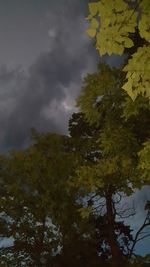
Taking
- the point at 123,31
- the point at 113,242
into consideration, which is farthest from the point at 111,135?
the point at 113,242

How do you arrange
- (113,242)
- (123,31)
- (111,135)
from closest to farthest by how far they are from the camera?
1. (123,31)
2. (111,135)
3. (113,242)

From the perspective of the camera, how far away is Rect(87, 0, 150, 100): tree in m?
7.06

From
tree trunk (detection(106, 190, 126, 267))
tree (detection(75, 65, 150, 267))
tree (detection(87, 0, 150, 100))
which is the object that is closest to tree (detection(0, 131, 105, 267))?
tree trunk (detection(106, 190, 126, 267))

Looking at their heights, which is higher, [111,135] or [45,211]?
[45,211]

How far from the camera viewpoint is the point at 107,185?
717 inches

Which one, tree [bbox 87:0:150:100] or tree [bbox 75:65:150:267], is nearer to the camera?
tree [bbox 87:0:150:100]

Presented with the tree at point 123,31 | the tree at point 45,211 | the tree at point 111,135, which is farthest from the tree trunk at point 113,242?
the tree at point 123,31

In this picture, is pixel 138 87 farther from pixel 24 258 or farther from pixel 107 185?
pixel 24 258

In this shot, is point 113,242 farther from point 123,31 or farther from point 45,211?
point 123,31

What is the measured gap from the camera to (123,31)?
727 cm

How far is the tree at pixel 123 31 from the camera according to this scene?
23.2ft

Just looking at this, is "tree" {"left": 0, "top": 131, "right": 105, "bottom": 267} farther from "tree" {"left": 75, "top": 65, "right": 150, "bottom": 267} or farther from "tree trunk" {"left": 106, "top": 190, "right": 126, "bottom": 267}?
"tree" {"left": 75, "top": 65, "right": 150, "bottom": 267}

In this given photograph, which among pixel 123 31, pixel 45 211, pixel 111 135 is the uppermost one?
pixel 45 211

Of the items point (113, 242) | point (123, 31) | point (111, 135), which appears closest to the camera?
point (123, 31)
